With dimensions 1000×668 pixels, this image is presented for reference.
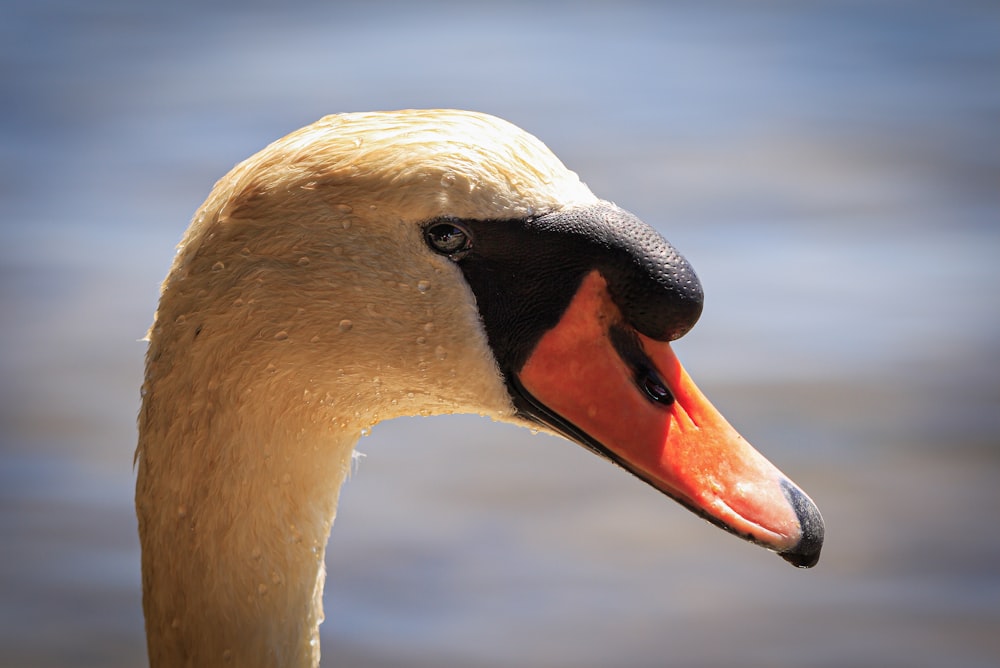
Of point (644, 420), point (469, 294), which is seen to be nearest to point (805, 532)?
point (644, 420)

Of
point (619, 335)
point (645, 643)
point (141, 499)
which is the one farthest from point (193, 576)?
point (645, 643)

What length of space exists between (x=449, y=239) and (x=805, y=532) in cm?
61

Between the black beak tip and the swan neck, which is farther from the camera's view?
the swan neck

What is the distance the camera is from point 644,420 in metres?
1.93

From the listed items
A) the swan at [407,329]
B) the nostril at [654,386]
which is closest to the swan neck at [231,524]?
the swan at [407,329]

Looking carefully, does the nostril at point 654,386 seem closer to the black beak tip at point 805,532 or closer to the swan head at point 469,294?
the swan head at point 469,294

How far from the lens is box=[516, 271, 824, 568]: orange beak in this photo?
6.27 feet

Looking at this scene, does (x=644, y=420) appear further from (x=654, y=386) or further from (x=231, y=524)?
(x=231, y=524)

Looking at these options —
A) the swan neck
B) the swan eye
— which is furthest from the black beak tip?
the swan neck

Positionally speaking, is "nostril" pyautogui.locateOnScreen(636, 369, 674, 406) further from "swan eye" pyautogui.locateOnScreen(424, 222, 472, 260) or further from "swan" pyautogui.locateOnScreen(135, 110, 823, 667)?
"swan eye" pyautogui.locateOnScreen(424, 222, 472, 260)

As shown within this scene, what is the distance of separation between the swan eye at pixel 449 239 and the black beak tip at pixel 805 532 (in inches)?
21.3

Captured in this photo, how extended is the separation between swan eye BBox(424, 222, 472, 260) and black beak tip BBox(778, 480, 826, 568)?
1.78 feet

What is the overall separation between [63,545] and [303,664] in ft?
6.42

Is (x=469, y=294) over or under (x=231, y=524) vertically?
over
